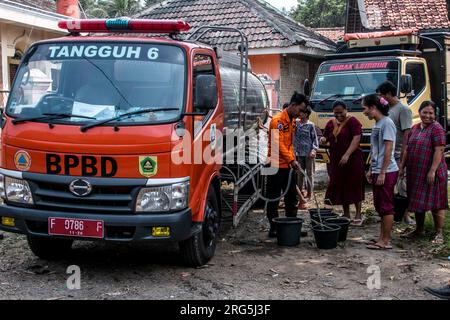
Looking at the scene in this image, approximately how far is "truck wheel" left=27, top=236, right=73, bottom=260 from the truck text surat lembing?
0.05ft

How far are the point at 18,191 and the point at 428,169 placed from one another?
14.9 feet

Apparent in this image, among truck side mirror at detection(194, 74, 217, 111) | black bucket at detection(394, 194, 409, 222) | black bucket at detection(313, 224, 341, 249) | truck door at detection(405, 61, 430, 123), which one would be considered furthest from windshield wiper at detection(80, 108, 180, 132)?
truck door at detection(405, 61, 430, 123)

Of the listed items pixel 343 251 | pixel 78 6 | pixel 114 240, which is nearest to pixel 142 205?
pixel 114 240

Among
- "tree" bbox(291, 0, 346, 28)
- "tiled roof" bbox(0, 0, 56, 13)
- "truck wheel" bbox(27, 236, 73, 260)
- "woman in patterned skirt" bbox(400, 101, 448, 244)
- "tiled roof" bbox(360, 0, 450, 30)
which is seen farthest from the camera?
"tree" bbox(291, 0, 346, 28)

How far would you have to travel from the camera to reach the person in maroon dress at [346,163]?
282 inches

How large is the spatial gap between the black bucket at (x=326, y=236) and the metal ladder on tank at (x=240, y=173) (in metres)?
0.98

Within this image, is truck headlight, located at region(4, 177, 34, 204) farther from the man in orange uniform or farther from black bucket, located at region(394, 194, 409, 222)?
black bucket, located at region(394, 194, 409, 222)

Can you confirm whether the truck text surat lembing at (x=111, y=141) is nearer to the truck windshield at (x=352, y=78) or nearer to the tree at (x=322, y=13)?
the truck windshield at (x=352, y=78)

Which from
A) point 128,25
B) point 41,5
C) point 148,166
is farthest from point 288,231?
point 41,5

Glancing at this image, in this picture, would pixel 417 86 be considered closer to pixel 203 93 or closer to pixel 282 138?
pixel 282 138

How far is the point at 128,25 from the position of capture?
17.6ft

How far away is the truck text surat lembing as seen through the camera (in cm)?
463

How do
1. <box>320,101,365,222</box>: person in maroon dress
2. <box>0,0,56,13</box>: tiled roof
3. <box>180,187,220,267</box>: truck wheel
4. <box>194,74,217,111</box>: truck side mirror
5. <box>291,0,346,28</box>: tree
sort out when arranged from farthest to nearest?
1. <box>291,0,346,28</box>: tree
2. <box>0,0,56,13</box>: tiled roof
3. <box>320,101,365,222</box>: person in maroon dress
4. <box>180,187,220,267</box>: truck wheel
5. <box>194,74,217,111</box>: truck side mirror

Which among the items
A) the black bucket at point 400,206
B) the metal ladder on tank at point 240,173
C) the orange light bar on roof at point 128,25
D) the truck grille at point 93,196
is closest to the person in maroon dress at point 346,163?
the black bucket at point 400,206
